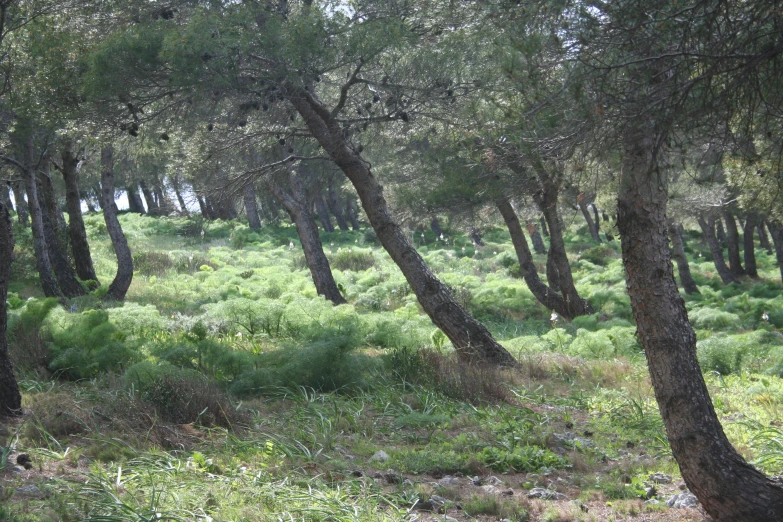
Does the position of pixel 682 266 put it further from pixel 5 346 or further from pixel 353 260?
pixel 5 346

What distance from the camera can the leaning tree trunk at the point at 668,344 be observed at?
4.42 m

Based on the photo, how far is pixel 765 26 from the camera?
170 inches

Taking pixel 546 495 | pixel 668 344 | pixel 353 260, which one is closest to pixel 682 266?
pixel 353 260

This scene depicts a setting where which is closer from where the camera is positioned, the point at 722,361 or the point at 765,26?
the point at 765,26

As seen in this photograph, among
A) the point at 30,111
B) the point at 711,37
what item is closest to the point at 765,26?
the point at 711,37

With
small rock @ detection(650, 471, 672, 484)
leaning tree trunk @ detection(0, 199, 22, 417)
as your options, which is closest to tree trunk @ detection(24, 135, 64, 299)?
leaning tree trunk @ detection(0, 199, 22, 417)

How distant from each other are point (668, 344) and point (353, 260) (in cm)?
1872

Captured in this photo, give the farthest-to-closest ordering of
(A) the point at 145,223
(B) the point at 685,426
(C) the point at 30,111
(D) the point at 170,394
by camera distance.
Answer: (A) the point at 145,223 → (C) the point at 30,111 → (D) the point at 170,394 → (B) the point at 685,426

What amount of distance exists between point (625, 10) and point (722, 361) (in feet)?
20.3

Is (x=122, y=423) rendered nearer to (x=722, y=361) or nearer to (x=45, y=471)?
(x=45, y=471)

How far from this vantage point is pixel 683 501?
4.93 metres

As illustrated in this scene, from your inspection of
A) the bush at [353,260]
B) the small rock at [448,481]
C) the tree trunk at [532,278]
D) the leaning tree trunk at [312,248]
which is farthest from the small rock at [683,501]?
the bush at [353,260]

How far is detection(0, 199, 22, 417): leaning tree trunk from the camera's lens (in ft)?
18.6

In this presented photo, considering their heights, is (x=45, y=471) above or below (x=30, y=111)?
below
